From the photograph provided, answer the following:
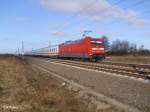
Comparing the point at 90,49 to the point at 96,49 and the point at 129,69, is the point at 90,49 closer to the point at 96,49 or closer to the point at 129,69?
the point at 96,49

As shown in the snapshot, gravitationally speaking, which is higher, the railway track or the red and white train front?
the red and white train front

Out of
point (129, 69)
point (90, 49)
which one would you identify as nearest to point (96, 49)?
point (90, 49)

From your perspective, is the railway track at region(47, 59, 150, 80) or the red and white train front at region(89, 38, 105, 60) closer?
the railway track at region(47, 59, 150, 80)

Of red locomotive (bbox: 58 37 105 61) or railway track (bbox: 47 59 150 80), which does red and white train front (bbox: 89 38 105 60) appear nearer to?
red locomotive (bbox: 58 37 105 61)

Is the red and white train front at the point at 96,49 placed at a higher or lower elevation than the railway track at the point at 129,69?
higher

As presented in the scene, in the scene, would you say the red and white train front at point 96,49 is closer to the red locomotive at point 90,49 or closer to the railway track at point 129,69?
the red locomotive at point 90,49

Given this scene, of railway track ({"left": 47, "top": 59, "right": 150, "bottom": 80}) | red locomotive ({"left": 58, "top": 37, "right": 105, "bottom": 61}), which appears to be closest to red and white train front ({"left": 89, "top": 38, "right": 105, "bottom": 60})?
red locomotive ({"left": 58, "top": 37, "right": 105, "bottom": 61})

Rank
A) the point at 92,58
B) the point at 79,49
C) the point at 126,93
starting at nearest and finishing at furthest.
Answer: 1. the point at 126,93
2. the point at 92,58
3. the point at 79,49

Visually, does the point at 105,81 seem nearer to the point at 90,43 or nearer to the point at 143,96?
the point at 143,96

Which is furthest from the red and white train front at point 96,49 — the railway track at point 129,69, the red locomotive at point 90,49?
the railway track at point 129,69

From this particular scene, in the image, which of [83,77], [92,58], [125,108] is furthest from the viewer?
[92,58]

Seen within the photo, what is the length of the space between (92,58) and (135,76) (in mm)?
20681

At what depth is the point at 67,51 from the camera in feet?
162

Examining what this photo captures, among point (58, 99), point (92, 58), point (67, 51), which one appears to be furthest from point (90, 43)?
point (58, 99)
